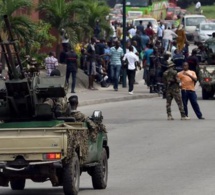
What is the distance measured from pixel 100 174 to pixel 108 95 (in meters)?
21.0

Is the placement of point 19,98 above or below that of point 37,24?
above

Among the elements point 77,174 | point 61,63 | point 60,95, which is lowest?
point 61,63

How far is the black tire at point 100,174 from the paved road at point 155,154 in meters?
0.18

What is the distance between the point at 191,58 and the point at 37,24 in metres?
5.78

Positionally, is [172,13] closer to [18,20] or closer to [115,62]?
[115,62]

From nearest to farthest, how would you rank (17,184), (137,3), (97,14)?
(17,184)
(97,14)
(137,3)

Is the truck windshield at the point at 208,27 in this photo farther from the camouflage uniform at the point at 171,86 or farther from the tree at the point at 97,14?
the camouflage uniform at the point at 171,86

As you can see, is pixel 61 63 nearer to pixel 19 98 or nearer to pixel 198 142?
pixel 198 142

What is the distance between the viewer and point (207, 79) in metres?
35.6

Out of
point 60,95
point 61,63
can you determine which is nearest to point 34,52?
point 61,63

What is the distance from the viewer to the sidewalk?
112 ft

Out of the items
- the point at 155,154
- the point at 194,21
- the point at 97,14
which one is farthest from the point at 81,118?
the point at 194,21

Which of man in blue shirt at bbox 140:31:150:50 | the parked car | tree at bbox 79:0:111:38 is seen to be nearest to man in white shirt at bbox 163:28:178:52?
man in blue shirt at bbox 140:31:150:50

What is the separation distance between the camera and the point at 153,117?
2988 cm
